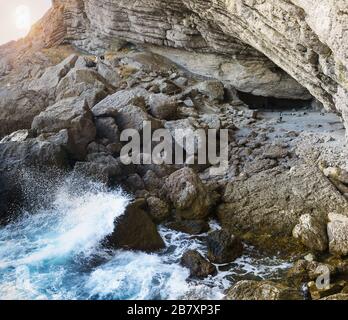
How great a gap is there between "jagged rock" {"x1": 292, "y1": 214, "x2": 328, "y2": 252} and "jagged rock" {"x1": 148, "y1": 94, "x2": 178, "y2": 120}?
10.1 m

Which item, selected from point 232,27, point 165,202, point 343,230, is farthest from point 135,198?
point 232,27

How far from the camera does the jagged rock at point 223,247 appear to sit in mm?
12648

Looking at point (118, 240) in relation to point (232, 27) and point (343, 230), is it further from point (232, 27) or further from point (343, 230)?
point (232, 27)

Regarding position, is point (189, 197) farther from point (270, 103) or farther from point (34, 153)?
point (270, 103)

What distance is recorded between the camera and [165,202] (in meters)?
15.3

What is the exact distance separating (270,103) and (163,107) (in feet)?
31.4

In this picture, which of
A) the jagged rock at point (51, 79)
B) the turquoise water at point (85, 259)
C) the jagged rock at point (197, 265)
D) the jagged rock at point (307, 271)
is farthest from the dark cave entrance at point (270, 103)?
the jagged rock at point (197, 265)

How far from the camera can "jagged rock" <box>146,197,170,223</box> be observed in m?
14.9

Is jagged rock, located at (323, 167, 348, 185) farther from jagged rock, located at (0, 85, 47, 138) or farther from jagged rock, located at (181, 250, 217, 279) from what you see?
jagged rock, located at (0, 85, 47, 138)

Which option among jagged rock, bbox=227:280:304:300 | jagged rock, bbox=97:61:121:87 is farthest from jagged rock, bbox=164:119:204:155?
jagged rock, bbox=227:280:304:300

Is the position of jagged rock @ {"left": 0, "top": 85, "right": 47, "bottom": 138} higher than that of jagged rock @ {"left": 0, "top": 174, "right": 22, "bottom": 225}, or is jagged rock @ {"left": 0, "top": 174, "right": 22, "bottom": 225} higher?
jagged rock @ {"left": 0, "top": 85, "right": 47, "bottom": 138}

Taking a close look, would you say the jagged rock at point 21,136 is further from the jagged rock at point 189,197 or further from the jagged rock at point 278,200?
the jagged rock at point 278,200

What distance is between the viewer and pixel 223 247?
503 inches

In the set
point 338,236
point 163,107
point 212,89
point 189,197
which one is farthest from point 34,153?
point 212,89
